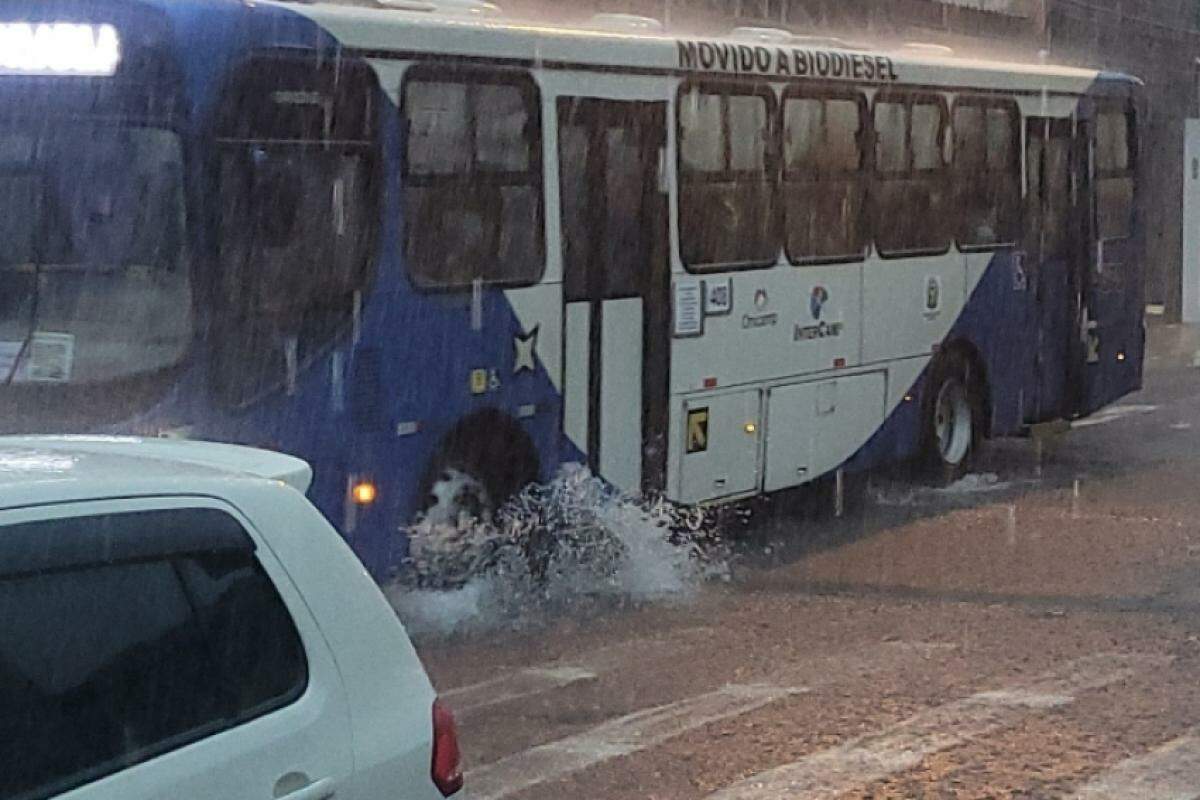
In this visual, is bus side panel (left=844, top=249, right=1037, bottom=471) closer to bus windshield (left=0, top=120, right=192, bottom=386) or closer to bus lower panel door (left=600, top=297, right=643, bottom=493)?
bus lower panel door (left=600, top=297, right=643, bottom=493)

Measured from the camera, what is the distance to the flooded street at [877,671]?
7777mm

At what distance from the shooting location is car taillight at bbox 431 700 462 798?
4.32 meters

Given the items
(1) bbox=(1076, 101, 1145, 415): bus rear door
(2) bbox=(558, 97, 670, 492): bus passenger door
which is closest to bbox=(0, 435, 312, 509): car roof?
(2) bbox=(558, 97, 670, 492): bus passenger door

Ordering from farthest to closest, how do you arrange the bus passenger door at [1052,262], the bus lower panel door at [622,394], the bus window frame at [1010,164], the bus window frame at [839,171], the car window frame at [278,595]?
the bus passenger door at [1052,262] → the bus window frame at [1010,164] → the bus window frame at [839,171] → the bus lower panel door at [622,394] → the car window frame at [278,595]

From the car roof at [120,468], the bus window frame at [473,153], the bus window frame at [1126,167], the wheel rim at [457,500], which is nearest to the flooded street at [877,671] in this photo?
the wheel rim at [457,500]

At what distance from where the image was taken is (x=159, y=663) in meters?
3.74

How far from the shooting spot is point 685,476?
12656 millimetres

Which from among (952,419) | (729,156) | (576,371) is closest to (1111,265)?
(952,419)

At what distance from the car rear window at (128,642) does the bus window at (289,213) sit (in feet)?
18.8

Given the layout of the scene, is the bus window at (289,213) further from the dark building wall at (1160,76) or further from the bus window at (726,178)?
the dark building wall at (1160,76)

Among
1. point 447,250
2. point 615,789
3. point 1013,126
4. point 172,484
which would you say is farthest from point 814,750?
point 1013,126

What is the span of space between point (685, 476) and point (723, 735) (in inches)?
173

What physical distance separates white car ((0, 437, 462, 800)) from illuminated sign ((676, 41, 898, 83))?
28.8 ft

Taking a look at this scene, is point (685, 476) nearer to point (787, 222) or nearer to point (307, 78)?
point (787, 222)
